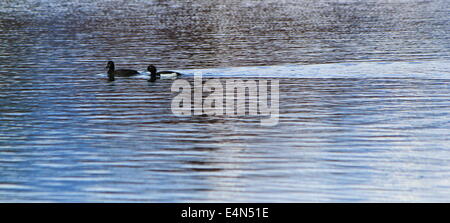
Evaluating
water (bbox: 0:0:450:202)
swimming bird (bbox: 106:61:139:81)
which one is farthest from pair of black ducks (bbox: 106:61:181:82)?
water (bbox: 0:0:450:202)

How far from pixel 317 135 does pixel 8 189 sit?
7.70 metres

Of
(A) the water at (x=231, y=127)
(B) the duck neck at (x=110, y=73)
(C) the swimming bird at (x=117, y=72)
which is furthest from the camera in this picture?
(C) the swimming bird at (x=117, y=72)

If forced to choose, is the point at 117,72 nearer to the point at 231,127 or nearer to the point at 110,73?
the point at 110,73

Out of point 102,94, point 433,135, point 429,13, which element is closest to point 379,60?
point 102,94

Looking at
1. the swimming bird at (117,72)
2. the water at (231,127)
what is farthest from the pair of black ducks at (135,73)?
the water at (231,127)

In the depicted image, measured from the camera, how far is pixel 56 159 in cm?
2023

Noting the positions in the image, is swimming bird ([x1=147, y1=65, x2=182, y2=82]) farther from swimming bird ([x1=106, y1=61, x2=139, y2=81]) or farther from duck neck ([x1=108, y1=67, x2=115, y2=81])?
duck neck ([x1=108, y1=67, x2=115, y2=81])

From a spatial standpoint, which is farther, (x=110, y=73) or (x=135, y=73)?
(x=135, y=73)

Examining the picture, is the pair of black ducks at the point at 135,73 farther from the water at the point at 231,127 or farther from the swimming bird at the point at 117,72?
the water at the point at 231,127

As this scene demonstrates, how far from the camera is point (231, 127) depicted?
2411cm

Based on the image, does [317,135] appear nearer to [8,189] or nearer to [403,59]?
[8,189]

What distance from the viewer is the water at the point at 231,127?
17672 mm

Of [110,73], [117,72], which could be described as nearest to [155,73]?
[117,72]
